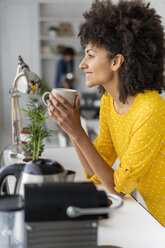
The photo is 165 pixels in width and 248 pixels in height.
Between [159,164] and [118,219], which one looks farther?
[159,164]

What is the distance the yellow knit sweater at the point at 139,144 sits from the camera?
1.08 meters

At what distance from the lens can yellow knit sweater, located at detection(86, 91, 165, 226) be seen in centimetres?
108

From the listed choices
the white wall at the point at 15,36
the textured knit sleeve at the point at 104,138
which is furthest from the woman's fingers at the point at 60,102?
the white wall at the point at 15,36

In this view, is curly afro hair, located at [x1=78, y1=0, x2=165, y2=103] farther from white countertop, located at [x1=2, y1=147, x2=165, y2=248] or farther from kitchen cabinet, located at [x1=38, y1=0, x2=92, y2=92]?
kitchen cabinet, located at [x1=38, y1=0, x2=92, y2=92]

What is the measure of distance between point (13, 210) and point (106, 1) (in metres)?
0.84

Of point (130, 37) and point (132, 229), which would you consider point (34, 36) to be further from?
point (132, 229)

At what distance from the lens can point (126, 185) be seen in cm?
109

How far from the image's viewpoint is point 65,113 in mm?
1060

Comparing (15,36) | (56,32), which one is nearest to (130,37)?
(56,32)

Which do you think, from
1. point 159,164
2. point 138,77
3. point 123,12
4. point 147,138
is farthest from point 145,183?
point 123,12

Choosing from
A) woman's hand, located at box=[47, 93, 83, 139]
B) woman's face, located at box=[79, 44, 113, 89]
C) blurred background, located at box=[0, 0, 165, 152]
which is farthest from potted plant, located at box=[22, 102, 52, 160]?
blurred background, located at box=[0, 0, 165, 152]

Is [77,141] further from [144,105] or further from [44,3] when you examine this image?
[44,3]

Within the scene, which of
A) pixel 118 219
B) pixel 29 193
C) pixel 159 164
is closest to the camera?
pixel 29 193

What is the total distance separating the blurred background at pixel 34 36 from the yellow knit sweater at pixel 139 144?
5.25 metres
